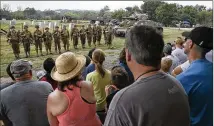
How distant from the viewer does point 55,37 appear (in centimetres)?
941

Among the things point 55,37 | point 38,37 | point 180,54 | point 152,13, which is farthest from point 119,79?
point 55,37

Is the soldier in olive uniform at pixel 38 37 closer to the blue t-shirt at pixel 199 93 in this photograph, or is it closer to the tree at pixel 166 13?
the tree at pixel 166 13

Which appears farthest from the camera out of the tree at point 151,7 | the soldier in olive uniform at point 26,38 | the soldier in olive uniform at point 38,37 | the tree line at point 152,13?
the soldier in olive uniform at point 38,37

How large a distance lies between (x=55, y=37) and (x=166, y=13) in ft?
12.9

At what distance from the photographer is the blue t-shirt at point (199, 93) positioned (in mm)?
1669

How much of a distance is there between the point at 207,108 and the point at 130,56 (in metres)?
0.67

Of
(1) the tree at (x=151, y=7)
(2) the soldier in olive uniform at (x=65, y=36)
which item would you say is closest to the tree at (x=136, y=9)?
(1) the tree at (x=151, y=7)

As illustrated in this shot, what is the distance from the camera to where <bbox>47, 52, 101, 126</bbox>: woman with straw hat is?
186cm

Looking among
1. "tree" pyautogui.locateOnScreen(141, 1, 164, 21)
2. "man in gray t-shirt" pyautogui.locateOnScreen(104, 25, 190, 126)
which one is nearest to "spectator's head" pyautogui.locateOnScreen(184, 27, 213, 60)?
Result: "man in gray t-shirt" pyautogui.locateOnScreen(104, 25, 190, 126)

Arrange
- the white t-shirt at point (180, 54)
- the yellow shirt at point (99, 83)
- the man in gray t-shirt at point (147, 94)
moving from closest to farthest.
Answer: the man in gray t-shirt at point (147, 94), the yellow shirt at point (99, 83), the white t-shirt at point (180, 54)

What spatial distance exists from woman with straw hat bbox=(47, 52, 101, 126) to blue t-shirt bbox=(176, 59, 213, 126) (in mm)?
617

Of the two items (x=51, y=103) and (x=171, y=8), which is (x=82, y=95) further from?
(x=171, y=8)

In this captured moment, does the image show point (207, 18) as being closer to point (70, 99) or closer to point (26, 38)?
point (70, 99)

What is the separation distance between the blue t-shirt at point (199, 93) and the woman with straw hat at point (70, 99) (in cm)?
62
